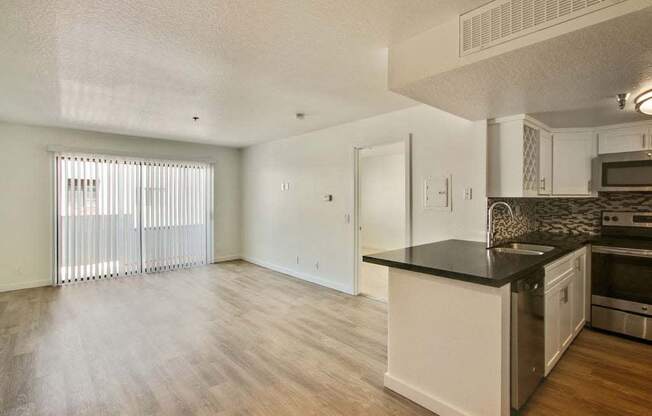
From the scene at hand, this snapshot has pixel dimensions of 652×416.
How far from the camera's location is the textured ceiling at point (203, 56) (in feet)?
6.32

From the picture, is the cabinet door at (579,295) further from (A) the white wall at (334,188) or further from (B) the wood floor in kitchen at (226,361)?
(A) the white wall at (334,188)

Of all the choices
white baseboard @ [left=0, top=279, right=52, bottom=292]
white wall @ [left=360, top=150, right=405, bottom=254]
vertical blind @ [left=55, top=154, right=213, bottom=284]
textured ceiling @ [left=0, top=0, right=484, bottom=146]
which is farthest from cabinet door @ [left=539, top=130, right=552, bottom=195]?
white baseboard @ [left=0, top=279, right=52, bottom=292]

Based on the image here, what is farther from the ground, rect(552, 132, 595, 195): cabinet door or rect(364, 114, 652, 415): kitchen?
rect(552, 132, 595, 195): cabinet door

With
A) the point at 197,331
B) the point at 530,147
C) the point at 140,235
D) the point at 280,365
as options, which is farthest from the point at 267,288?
the point at 530,147

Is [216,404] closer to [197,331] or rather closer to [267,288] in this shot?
[197,331]

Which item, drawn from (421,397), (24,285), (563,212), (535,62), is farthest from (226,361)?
(24,285)

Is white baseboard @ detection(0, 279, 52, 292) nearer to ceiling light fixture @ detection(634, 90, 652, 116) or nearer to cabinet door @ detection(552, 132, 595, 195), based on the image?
cabinet door @ detection(552, 132, 595, 195)

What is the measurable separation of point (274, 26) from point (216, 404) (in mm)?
2535

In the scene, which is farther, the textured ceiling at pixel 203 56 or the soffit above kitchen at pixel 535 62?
the textured ceiling at pixel 203 56

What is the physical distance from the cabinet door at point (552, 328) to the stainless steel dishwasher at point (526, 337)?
167mm

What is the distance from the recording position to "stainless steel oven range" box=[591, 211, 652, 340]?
3053 mm

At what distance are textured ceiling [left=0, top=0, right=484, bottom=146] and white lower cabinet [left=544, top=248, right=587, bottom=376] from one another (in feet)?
6.95

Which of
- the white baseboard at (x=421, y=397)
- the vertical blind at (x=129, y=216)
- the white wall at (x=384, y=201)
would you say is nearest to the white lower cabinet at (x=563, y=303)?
the white baseboard at (x=421, y=397)

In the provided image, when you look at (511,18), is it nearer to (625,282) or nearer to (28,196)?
(625,282)
